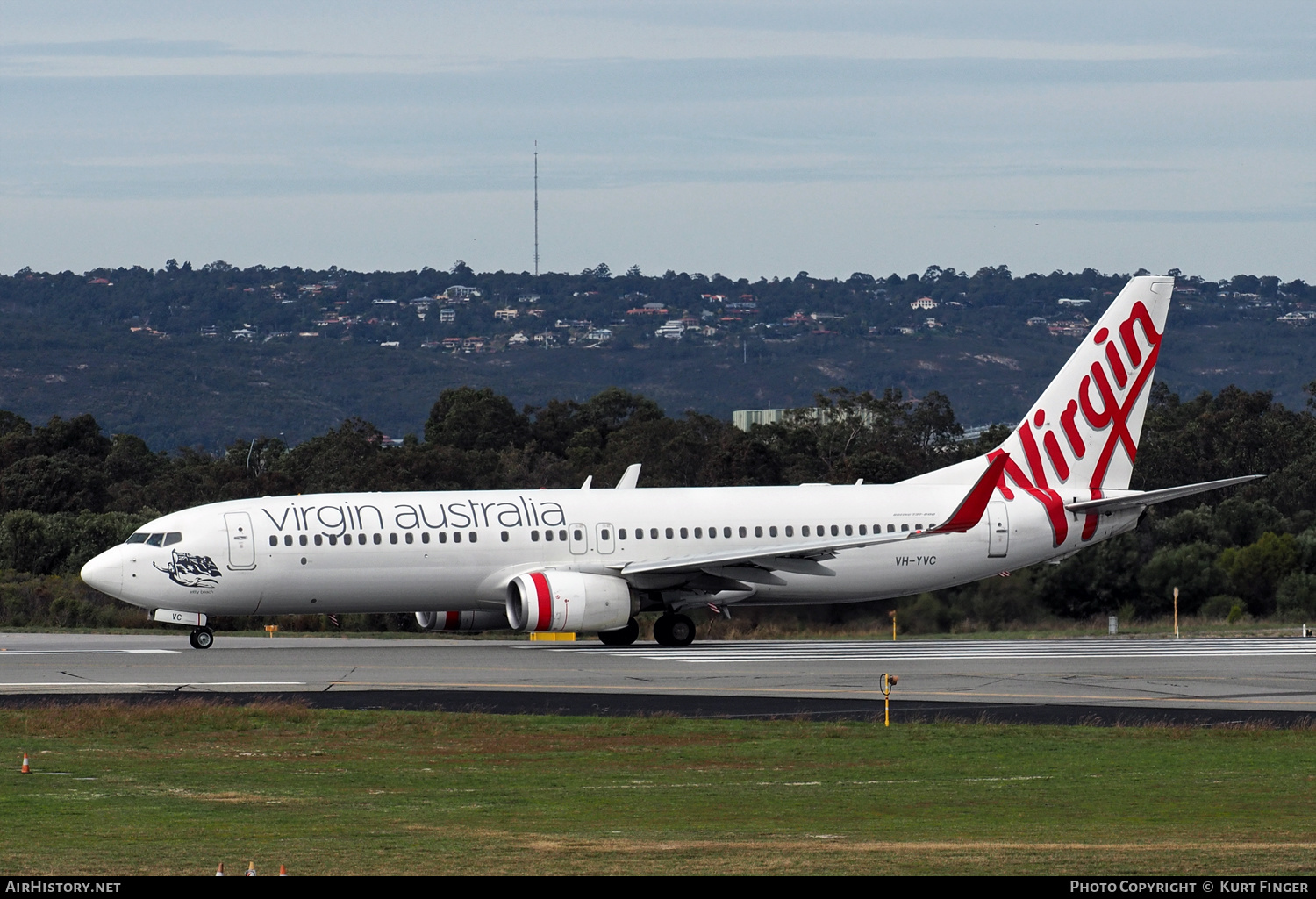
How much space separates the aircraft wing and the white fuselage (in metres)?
0.23

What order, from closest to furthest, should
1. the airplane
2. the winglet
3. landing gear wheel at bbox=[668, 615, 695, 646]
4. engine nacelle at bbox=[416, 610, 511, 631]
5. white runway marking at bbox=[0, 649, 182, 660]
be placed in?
white runway marking at bbox=[0, 649, 182, 660], the airplane, the winglet, landing gear wheel at bbox=[668, 615, 695, 646], engine nacelle at bbox=[416, 610, 511, 631]

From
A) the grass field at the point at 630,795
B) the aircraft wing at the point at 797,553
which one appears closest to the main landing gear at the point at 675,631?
the aircraft wing at the point at 797,553

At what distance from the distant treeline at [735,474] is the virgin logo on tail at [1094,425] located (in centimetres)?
379

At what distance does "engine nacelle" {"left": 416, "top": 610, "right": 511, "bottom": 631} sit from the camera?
39.6m

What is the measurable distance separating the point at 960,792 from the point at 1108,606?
34332 mm

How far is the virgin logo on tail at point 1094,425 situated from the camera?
42.2 metres

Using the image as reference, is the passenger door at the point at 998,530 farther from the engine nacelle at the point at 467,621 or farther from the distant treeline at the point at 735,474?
the engine nacelle at the point at 467,621

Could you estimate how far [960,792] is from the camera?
706 inches

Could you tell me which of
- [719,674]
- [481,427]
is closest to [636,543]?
[719,674]

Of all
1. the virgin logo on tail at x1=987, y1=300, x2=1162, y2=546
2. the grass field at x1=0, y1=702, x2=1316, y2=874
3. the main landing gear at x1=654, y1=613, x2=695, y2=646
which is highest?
the virgin logo on tail at x1=987, y1=300, x2=1162, y2=546

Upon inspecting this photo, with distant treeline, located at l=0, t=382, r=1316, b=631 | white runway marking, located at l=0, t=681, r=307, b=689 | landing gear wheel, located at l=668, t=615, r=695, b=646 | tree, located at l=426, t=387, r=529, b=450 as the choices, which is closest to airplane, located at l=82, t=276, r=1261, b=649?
landing gear wheel, located at l=668, t=615, r=695, b=646

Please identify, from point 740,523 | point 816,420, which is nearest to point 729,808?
point 740,523

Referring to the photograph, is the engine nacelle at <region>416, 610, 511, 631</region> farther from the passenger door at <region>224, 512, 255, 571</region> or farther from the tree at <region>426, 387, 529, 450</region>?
the tree at <region>426, 387, 529, 450</region>

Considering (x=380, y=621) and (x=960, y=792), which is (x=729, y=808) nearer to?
(x=960, y=792)
